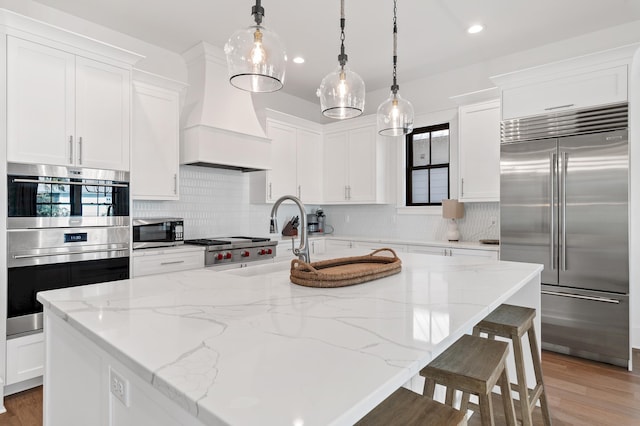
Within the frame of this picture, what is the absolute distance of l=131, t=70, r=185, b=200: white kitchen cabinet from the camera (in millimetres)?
3338

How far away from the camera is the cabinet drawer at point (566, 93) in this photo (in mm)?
3018

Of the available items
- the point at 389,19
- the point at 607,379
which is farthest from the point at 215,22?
the point at 607,379

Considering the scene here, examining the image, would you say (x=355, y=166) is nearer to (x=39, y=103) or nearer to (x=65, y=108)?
(x=65, y=108)

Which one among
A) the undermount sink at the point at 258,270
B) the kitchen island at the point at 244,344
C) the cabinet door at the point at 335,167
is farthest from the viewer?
the cabinet door at the point at 335,167

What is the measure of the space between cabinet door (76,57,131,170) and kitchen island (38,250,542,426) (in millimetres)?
1688

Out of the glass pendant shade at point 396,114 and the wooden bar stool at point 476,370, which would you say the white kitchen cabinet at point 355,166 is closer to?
the glass pendant shade at point 396,114

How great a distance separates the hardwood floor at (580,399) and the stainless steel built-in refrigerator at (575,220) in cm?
27

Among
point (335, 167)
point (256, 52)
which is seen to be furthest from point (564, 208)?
point (256, 52)

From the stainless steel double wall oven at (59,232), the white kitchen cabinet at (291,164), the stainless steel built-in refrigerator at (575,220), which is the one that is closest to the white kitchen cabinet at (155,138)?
the stainless steel double wall oven at (59,232)

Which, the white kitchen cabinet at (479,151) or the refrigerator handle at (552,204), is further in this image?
the white kitchen cabinet at (479,151)

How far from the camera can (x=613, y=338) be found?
3.01 meters

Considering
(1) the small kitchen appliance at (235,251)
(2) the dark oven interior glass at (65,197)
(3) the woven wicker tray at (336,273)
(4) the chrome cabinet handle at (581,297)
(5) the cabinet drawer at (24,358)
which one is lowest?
(5) the cabinet drawer at (24,358)

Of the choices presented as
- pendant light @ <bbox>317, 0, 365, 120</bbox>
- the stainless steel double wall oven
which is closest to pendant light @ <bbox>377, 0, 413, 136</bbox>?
pendant light @ <bbox>317, 0, 365, 120</bbox>

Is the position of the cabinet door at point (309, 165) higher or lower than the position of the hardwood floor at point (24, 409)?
higher
